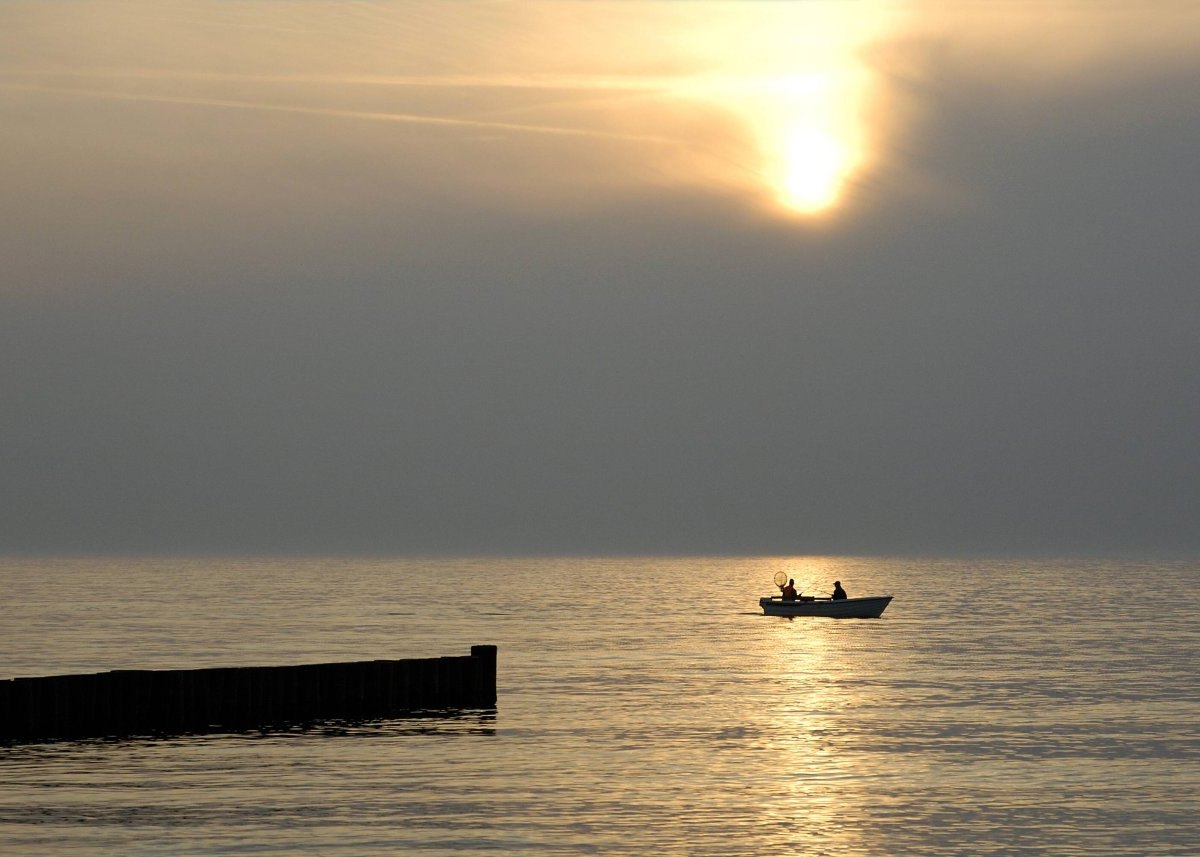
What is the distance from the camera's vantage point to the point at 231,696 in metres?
51.8

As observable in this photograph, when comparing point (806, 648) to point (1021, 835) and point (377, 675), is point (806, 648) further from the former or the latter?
point (1021, 835)

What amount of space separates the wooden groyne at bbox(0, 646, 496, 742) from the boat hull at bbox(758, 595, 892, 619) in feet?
195

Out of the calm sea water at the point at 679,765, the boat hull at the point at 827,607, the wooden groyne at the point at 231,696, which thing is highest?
the boat hull at the point at 827,607

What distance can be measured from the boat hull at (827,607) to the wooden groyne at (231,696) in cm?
5943

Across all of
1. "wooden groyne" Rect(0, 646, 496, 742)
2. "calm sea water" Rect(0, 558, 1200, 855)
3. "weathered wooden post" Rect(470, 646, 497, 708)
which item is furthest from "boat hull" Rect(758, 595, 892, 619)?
"wooden groyne" Rect(0, 646, 496, 742)

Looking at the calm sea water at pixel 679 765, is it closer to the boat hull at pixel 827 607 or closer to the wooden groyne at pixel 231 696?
the wooden groyne at pixel 231 696

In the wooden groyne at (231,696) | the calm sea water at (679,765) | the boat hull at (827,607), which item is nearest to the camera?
the calm sea water at (679,765)

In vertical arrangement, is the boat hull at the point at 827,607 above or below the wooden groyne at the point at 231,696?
above

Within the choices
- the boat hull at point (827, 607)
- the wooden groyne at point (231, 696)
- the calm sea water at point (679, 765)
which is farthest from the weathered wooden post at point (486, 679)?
the boat hull at point (827, 607)

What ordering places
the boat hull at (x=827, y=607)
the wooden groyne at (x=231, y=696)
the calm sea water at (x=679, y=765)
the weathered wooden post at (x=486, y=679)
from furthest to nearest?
the boat hull at (x=827, y=607), the weathered wooden post at (x=486, y=679), the wooden groyne at (x=231, y=696), the calm sea water at (x=679, y=765)

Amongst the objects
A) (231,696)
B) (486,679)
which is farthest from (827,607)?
(231,696)

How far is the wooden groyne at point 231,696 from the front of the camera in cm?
4741

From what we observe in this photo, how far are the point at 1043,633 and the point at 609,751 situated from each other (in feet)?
243

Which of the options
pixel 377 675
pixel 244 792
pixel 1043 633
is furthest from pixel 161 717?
pixel 1043 633
